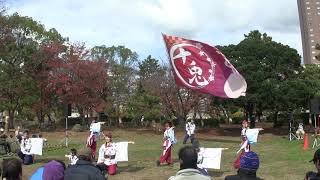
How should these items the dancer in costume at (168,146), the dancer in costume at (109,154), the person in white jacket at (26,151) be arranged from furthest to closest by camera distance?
A: the person in white jacket at (26,151) < the dancer in costume at (168,146) < the dancer in costume at (109,154)

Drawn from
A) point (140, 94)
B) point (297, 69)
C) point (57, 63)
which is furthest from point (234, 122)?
point (57, 63)

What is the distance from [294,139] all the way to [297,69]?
10908 mm

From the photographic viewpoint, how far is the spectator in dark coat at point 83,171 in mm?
6766

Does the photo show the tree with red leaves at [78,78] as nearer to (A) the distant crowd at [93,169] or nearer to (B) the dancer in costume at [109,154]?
(B) the dancer in costume at [109,154]

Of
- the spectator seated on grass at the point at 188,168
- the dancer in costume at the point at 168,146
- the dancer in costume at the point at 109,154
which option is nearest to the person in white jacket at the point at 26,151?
the dancer in costume at the point at 109,154

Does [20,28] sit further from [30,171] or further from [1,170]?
→ [1,170]

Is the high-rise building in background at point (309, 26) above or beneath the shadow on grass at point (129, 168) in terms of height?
above

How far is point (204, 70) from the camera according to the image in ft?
60.2

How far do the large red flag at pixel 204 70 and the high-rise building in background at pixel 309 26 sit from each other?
82.4 meters

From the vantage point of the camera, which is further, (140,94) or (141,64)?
(141,64)

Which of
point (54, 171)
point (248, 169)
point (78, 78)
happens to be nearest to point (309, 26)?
point (78, 78)

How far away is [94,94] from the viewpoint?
50219mm

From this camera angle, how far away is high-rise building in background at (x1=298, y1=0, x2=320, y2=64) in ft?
322

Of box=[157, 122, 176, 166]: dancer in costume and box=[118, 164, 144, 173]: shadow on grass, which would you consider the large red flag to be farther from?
box=[118, 164, 144, 173]: shadow on grass
